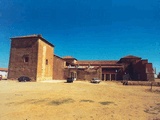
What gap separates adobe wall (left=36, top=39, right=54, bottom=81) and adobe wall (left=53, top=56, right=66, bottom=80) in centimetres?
185

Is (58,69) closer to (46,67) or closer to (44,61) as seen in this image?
(46,67)

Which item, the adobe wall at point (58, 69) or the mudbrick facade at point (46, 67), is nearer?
the mudbrick facade at point (46, 67)

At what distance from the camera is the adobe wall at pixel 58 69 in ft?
137

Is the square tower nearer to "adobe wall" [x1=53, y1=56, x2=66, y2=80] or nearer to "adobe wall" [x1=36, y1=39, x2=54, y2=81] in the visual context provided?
"adobe wall" [x1=36, y1=39, x2=54, y2=81]

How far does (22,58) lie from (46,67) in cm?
600

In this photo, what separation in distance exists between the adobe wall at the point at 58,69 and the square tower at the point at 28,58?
260 inches

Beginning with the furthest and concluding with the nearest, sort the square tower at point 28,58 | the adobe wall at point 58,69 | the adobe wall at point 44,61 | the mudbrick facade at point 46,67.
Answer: the adobe wall at point 58,69, the adobe wall at point 44,61, the mudbrick facade at point 46,67, the square tower at point 28,58

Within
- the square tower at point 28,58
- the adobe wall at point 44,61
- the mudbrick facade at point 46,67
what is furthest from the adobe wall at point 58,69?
the square tower at point 28,58

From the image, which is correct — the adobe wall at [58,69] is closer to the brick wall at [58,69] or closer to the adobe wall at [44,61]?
the brick wall at [58,69]

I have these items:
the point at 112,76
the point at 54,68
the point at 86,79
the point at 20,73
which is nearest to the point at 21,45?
the point at 20,73

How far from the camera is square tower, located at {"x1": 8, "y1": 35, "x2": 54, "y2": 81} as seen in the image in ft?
106

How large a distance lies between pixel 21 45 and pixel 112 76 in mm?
28182

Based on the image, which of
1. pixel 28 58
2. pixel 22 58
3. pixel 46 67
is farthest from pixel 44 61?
pixel 22 58

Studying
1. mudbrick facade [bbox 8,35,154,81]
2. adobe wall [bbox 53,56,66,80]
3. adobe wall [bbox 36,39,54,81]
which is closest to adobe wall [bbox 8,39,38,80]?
mudbrick facade [bbox 8,35,154,81]
